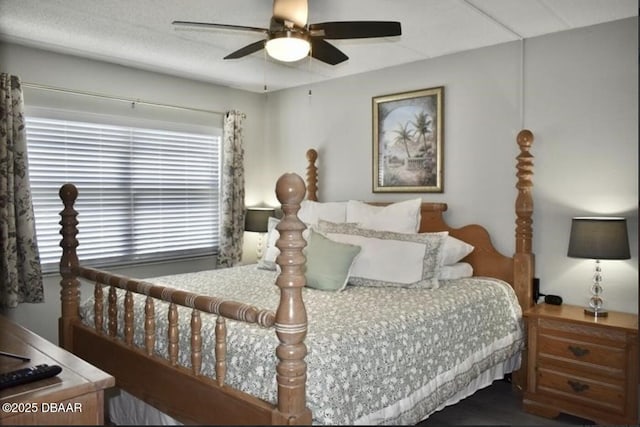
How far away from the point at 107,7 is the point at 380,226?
7.07ft

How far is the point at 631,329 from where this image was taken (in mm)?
2424

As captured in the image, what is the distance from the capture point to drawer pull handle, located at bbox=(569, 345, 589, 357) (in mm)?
2615

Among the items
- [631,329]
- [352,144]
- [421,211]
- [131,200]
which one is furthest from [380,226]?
[131,200]

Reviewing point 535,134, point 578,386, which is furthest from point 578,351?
point 535,134

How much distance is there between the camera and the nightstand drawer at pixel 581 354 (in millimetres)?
2514

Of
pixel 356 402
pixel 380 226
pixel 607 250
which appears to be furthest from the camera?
pixel 380 226

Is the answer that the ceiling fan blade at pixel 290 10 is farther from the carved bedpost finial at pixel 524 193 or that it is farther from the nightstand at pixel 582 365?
the nightstand at pixel 582 365

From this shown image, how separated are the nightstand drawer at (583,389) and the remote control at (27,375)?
2530 millimetres

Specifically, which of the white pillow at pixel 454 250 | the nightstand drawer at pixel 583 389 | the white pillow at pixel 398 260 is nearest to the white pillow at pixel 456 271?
the white pillow at pixel 454 250

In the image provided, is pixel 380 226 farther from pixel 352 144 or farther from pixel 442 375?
pixel 442 375

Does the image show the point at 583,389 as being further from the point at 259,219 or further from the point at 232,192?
the point at 232,192

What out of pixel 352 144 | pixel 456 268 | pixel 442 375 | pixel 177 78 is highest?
pixel 177 78

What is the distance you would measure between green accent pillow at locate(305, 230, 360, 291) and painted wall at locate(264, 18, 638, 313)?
1.04 meters

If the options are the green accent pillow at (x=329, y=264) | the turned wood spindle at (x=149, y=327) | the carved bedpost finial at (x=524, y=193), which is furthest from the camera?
the carved bedpost finial at (x=524, y=193)
